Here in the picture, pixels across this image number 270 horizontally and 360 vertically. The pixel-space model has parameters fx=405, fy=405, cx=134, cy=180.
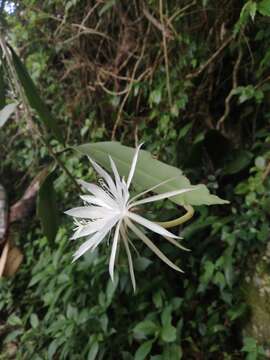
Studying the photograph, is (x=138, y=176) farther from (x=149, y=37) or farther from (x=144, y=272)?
(x=149, y=37)

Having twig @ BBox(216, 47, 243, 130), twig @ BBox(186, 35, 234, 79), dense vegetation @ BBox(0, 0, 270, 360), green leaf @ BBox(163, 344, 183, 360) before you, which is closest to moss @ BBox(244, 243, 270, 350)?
dense vegetation @ BBox(0, 0, 270, 360)

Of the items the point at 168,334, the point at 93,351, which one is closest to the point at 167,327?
the point at 168,334

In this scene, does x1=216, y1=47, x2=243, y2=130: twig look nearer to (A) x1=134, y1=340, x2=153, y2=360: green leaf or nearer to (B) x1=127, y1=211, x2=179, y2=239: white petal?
(A) x1=134, y1=340, x2=153, y2=360: green leaf

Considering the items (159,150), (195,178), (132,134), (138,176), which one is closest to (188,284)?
(195,178)

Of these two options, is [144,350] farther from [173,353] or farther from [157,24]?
[157,24]

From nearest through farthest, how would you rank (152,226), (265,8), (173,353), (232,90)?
(152,226) < (265,8) < (173,353) < (232,90)
